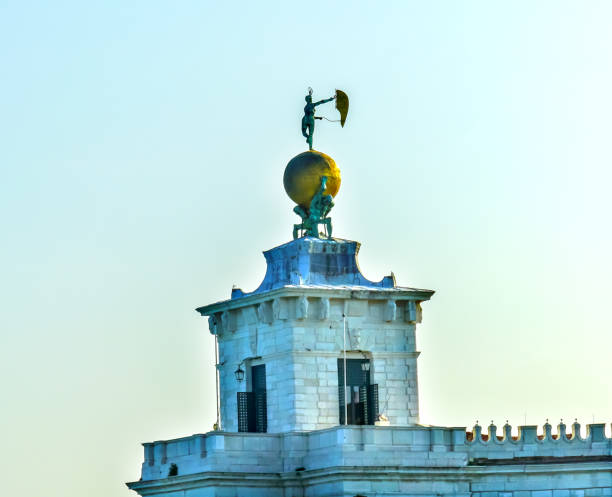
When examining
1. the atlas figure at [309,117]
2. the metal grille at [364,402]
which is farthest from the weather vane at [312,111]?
the metal grille at [364,402]

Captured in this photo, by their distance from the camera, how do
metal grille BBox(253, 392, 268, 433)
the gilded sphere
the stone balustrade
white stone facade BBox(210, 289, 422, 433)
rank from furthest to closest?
the gilded sphere → metal grille BBox(253, 392, 268, 433) → white stone facade BBox(210, 289, 422, 433) → the stone balustrade

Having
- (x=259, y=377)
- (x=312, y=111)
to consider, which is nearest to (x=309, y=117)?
(x=312, y=111)

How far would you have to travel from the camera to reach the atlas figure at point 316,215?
88688 mm

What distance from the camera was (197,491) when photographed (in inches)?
3319

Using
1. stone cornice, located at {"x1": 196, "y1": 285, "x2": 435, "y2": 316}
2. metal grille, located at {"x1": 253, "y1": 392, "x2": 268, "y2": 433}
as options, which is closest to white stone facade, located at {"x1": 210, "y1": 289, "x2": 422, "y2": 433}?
stone cornice, located at {"x1": 196, "y1": 285, "x2": 435, "y2": 316}

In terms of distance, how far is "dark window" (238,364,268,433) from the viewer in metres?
87.4

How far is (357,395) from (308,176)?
8391 millimetres

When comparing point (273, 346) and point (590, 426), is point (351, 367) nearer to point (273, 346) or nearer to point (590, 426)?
point (273, 346)

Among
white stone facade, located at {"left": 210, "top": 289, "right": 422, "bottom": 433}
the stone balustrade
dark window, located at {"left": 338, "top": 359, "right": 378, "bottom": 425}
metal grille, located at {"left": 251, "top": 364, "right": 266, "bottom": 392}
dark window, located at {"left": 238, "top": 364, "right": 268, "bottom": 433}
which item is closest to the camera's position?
the stone balustrade

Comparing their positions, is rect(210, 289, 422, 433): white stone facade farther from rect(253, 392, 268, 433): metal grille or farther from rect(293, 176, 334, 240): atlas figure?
rect(293, 176, 334, 240): atlas figure

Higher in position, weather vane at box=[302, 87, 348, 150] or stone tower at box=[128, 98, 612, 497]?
weather vane at box=[302, 87, 348, 150]

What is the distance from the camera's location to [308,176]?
8838 centimetres

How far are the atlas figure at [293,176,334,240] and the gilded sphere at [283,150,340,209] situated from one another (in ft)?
0.61

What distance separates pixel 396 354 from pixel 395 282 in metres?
2.77
